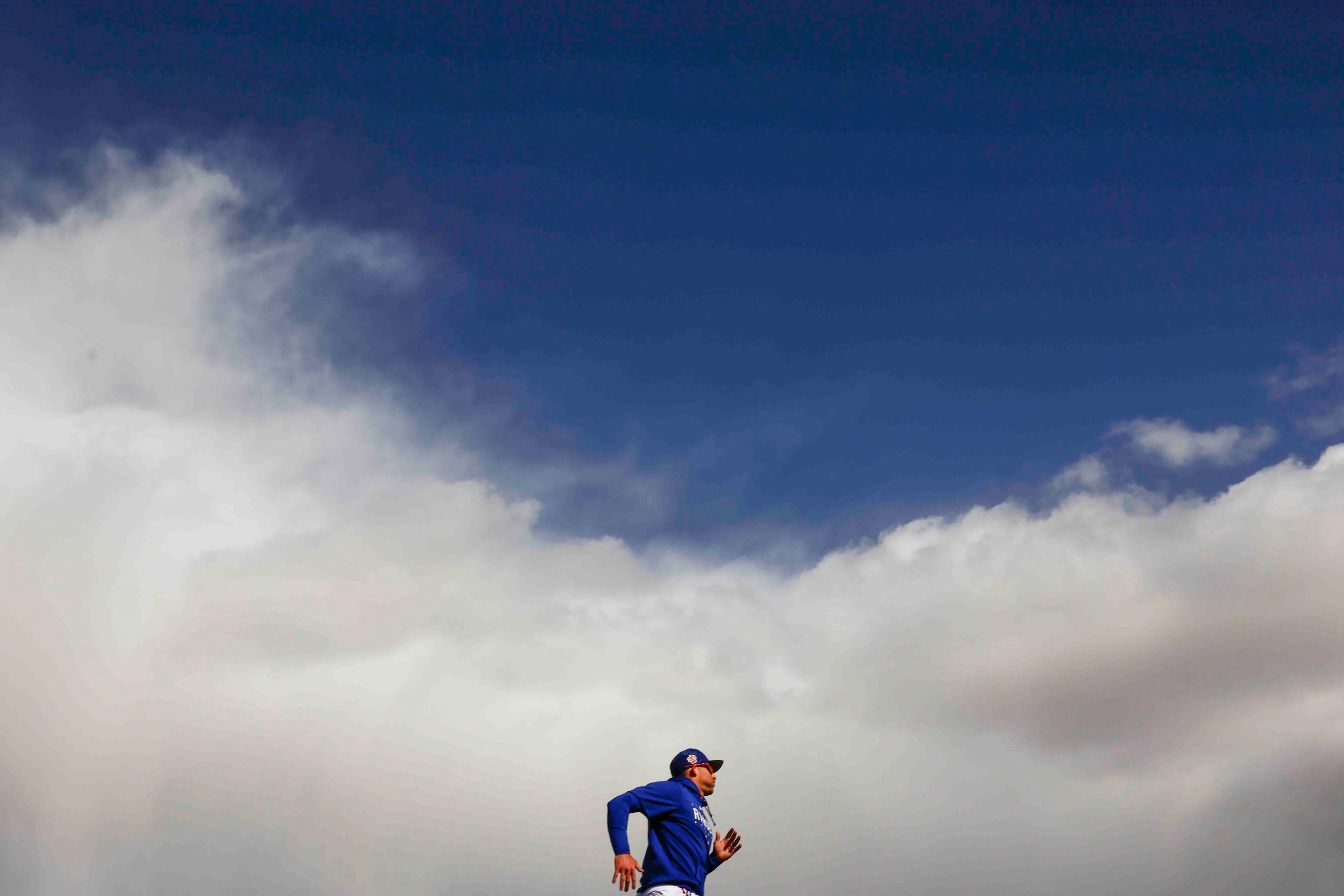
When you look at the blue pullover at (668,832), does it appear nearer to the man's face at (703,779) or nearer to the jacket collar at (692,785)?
the jacket collar at (692,785)

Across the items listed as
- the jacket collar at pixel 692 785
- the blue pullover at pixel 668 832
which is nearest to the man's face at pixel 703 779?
the jacket collar at pixel 692 785

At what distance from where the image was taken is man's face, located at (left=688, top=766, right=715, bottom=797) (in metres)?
13.8

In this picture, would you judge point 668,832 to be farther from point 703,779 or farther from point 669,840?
point 703,779

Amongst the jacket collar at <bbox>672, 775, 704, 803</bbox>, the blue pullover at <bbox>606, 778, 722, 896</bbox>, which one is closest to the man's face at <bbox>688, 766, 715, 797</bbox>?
the jacket collar at <bbox>672, 775, 704, 803</bbox>

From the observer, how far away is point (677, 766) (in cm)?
1386

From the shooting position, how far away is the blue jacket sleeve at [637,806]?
468 inches

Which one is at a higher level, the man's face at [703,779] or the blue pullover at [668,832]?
the man's face at [703,779]

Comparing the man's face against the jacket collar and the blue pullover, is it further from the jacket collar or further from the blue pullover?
the blue pullover

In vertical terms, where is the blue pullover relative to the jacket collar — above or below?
below

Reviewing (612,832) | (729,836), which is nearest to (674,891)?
(612,832)

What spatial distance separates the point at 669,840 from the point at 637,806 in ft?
1.96

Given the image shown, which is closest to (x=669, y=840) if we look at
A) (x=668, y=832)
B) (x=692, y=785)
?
(x=668, y=832)

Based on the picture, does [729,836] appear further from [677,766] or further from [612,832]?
[612,832]

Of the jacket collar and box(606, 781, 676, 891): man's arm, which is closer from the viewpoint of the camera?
box(606, 781, 676, 891): man's arm
